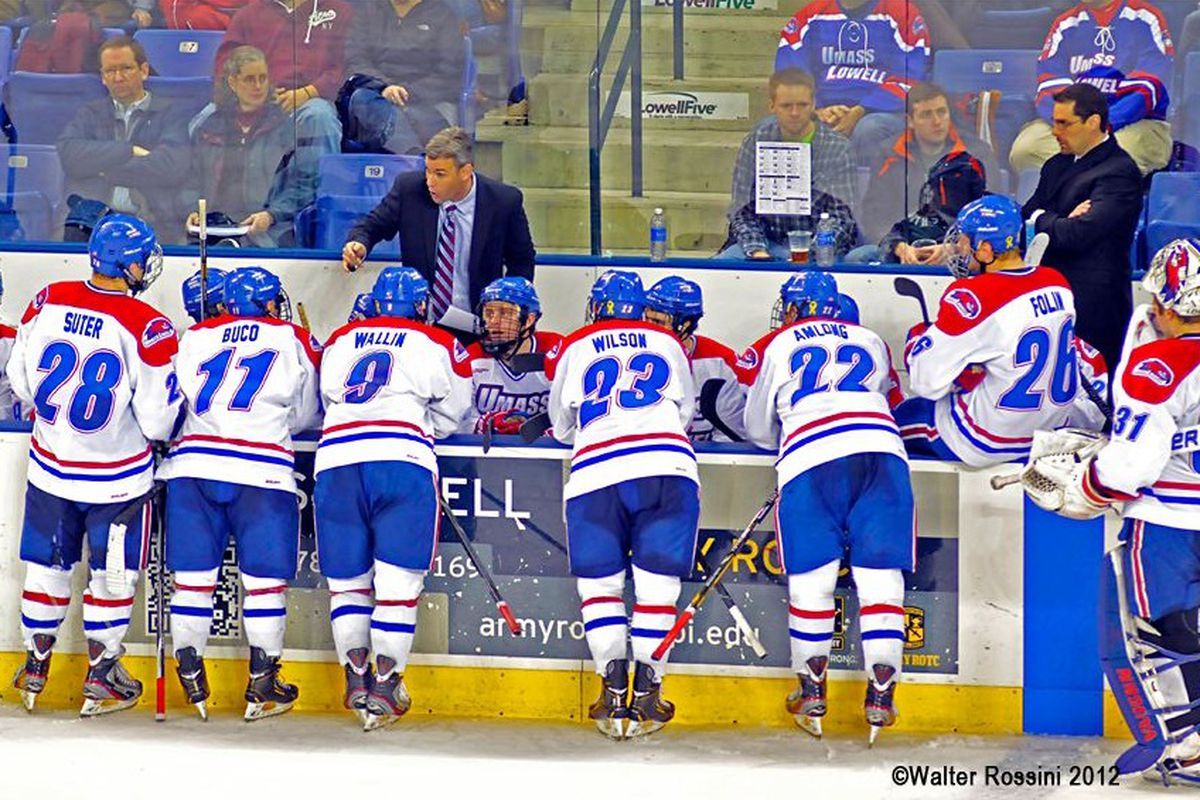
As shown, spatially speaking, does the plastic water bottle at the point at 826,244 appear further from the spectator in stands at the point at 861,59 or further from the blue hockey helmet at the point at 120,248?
the blue hockey helmet at the point at 120,248

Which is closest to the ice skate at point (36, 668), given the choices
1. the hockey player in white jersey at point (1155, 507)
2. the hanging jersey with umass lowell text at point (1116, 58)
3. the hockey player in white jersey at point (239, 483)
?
the hockey player in white jersey at point (239, 483)

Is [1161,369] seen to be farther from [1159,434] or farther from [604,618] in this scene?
[604,618]

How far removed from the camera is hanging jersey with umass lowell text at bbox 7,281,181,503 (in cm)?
585

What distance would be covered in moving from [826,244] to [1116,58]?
3.47 feet

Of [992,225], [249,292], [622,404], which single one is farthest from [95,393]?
[992,225]

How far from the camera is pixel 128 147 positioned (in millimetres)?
7180

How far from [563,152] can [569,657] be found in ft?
5.89

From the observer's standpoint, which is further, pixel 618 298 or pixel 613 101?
pixel 613 101

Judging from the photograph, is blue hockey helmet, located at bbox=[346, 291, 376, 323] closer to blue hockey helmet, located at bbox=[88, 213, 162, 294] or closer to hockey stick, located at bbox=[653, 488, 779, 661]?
blue hockey helmet, located at bbox=[88, 213, 162, 294]

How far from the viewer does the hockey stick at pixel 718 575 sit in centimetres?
570

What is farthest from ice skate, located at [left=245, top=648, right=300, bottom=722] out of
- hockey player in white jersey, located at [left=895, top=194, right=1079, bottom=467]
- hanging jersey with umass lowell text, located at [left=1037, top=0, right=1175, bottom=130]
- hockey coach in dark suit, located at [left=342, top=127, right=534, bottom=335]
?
hanging jersey with umass lowell text, located at [left=1037, top=0, right=1175, bottom=130]

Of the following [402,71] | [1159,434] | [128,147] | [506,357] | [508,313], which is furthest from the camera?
[128,147]

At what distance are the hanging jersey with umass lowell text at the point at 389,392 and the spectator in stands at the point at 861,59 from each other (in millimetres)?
1646

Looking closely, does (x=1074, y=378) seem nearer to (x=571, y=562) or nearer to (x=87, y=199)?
(x=571, y=562)
